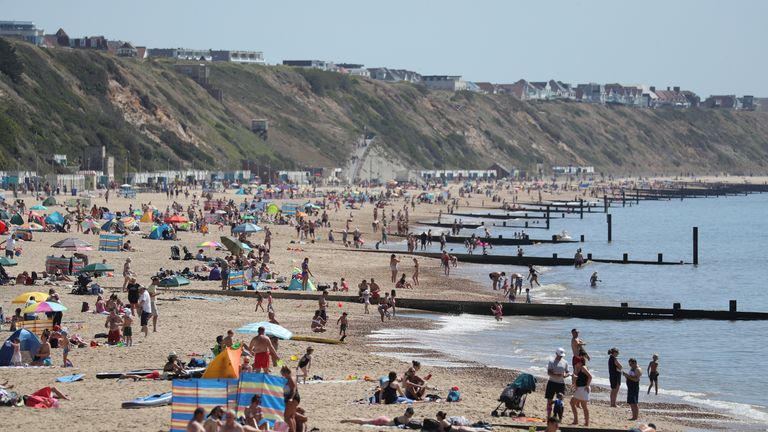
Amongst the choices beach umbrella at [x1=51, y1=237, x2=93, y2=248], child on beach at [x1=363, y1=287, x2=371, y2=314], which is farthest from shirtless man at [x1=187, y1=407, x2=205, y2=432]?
beach umbrella at [x1=51, y1=237, x2=93, y2=248]

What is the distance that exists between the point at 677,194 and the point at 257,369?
119453 mm

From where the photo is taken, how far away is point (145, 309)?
23.0m

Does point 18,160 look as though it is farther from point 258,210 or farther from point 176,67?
point 176,67

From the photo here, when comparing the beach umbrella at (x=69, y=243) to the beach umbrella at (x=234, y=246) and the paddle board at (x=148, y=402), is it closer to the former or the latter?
the beach umbrella at (x=234, y=246)

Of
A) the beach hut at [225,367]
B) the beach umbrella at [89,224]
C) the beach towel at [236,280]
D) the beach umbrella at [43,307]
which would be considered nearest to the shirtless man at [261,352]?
the beach hut at [225,367]

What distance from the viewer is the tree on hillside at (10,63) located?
3730 inches

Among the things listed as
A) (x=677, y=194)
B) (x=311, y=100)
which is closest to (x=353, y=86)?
(x=311, y=100)

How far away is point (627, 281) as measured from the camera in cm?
4384

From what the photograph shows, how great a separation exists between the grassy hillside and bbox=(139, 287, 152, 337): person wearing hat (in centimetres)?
5830

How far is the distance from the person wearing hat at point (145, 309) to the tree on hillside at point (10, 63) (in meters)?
77.3

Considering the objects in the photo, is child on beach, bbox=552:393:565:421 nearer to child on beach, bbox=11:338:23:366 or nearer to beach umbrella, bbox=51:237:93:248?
child on beach, bbox=11:338:23:366

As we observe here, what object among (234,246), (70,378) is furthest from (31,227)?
(70,378)

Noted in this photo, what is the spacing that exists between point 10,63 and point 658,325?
7656cm

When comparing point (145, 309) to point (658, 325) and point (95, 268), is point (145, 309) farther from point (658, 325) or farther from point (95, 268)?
point (658, 325)
